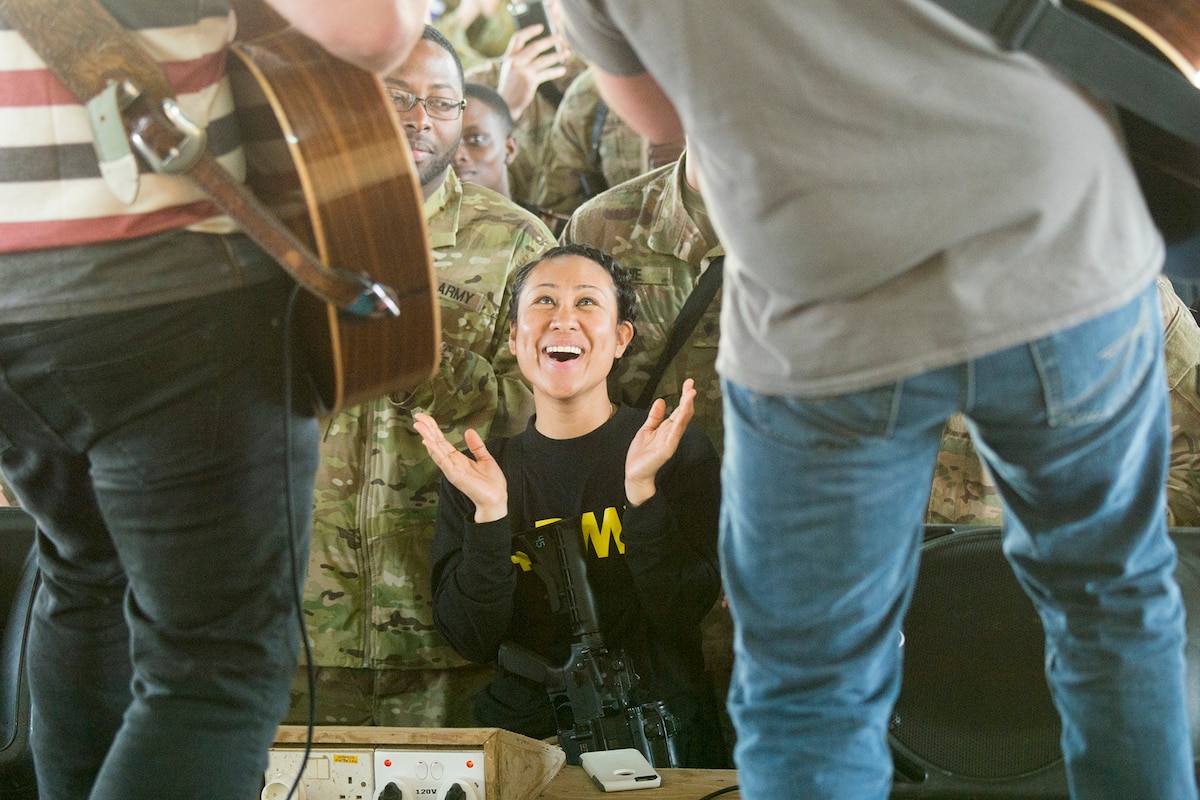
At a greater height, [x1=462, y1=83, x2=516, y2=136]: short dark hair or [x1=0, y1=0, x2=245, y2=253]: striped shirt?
[x1=0, y1=0, x2=245, y2=253]: striped shirt

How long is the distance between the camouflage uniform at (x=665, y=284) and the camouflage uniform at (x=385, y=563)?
0.37 m

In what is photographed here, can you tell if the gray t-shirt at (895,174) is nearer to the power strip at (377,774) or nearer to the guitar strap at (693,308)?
the power strip at (377,774)

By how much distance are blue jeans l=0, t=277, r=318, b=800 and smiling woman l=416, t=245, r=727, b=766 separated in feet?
3.79

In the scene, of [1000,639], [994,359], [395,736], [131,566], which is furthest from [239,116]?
[1000,639]

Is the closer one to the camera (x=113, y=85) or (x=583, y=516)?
(x=113, y=85)

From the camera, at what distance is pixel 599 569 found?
2193 millimetres

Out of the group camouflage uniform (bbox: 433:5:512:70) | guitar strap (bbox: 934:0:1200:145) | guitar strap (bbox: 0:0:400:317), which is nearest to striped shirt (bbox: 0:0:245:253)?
guitar strap (bbox: 0:0:400:317)

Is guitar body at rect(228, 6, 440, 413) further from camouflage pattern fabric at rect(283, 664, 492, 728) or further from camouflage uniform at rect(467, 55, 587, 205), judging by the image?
camouflage uniform at rect(467, 55, 587, 205)

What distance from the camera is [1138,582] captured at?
92cm

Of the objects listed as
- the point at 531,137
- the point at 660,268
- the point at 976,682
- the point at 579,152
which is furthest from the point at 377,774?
the point at 531,137

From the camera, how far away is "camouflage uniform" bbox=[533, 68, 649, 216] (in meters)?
3.61

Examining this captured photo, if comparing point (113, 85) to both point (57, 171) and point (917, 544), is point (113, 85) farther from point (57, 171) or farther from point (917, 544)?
point (917, 544)

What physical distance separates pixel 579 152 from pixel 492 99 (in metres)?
0.37

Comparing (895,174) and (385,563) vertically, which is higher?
(895,174)
